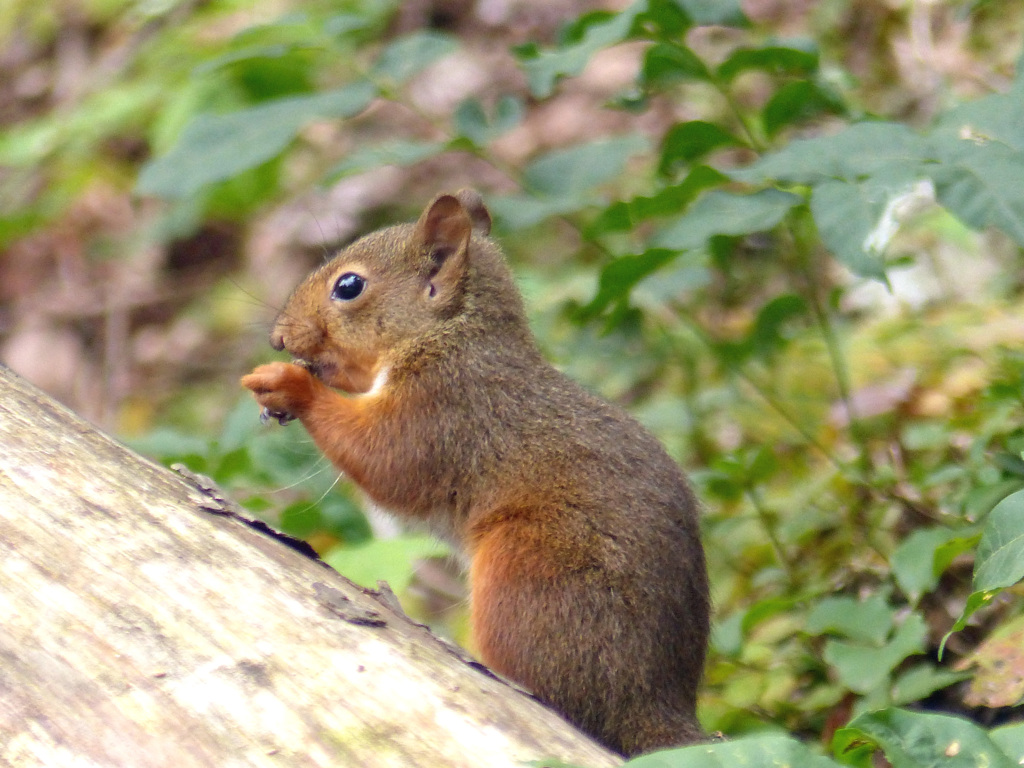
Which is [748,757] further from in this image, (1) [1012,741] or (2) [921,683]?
(2) [921,683]

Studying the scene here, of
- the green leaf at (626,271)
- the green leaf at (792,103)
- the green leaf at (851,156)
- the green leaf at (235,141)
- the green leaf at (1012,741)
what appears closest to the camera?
the green leaf at (1012,741)

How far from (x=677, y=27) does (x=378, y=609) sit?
2.06 meters

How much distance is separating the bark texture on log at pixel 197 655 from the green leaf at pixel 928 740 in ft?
→ 1.86

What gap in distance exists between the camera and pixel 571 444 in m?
3.20

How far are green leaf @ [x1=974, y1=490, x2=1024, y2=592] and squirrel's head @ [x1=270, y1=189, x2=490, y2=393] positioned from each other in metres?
1.83

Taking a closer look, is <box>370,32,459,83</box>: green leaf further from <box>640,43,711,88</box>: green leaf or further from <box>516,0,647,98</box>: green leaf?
<box>640,43,711,88</box>: green leaf

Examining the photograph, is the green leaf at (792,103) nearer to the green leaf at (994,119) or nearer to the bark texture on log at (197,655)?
the green leaf at (994,119)

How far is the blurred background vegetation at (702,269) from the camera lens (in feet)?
10.1

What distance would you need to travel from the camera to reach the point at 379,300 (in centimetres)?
367

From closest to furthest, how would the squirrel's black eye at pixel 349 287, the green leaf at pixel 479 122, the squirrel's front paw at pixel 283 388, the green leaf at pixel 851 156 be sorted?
the green leaf at pixel 851 156 < the squirrel's front paw at pixel 283 388 < the squirrel's black eye at pixel 349 287 < the green leaf at pixel 479 122

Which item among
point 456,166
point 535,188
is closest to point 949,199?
point 535,188

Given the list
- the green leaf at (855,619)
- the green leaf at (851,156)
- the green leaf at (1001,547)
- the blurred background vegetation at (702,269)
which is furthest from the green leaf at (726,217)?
the green leaf at (855,619)

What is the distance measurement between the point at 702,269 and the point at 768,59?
3.63 ft

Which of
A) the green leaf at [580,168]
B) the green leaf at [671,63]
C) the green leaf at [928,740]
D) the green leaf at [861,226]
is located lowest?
the green leaf at [928,740]
